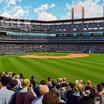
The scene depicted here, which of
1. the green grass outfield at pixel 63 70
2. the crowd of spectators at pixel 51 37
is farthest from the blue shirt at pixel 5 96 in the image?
the crowd of spectators at pixel 51 37

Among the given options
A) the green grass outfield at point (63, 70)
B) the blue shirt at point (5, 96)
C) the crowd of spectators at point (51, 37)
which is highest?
the blue shirt at point (5, 96)

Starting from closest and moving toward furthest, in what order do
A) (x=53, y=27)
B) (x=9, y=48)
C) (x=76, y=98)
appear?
(x=76, y=98)
(x=9, y=48)
(x=53, y=27)

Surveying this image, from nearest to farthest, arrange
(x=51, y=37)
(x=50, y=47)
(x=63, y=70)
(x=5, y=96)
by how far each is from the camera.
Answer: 1. (x=5, y=96)
2. (x=63, y=70)
3. (x=50, y=47)
4. (x=51, y=37)

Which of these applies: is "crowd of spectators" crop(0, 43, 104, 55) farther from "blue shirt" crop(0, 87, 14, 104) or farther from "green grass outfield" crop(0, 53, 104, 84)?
"blue shirt" crop(0, 87, 14, 104)

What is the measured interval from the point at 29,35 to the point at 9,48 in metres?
16.4

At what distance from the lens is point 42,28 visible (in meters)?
140

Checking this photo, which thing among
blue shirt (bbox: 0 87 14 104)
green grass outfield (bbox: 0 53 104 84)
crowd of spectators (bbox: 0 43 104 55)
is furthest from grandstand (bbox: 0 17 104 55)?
blue shirt (bbox: 0 87 14 104)

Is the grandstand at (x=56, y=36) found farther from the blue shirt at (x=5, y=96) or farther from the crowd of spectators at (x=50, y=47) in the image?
the blue shirt at (x=5, y=96)

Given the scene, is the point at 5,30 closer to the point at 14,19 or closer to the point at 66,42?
the point at 14,19

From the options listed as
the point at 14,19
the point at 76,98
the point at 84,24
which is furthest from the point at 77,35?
the point at 76,98

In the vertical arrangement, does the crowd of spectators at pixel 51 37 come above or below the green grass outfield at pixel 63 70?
above

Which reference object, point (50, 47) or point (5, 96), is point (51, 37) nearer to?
point (50, 47)

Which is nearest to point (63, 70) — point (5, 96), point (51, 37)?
point (5, 96)

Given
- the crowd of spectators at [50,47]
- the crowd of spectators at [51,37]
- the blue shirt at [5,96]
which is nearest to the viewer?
the blue shirt at [5,96]
